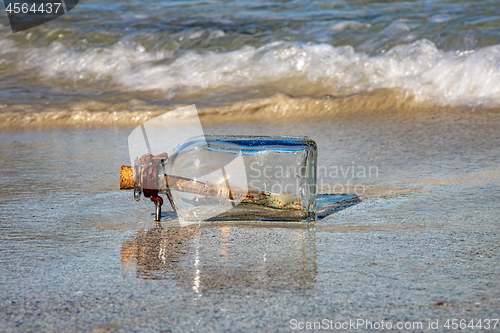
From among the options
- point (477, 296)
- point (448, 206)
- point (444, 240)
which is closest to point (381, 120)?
point (448, 206)

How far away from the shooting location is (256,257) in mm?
1416

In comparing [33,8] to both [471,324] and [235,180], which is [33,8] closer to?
[235,180]

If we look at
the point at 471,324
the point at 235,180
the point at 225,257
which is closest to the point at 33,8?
the point at 235,180

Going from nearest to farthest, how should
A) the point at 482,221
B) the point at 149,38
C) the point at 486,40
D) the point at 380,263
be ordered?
1. the point at 380,263
2. the point at 482,221
3. the point at 486,40
4. the point at 149,38

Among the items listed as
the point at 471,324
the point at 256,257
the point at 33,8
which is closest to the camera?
the point at 471,324

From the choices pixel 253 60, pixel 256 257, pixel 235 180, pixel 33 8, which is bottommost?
pixel 256 257

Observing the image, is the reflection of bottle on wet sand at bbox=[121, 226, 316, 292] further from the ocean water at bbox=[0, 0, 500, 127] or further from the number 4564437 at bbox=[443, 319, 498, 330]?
the ocean water at bbox=[0, 0, 500, 127]

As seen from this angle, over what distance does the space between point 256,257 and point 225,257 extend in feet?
0.28

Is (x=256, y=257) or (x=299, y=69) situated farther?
(x=299, y=69)

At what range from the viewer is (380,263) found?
1.33m

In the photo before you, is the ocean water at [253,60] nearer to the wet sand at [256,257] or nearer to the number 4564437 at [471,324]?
the wet sand at [256,257]

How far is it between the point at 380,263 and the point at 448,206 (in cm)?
64

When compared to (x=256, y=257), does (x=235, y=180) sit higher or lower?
higher

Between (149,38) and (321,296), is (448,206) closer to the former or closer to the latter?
(321,296)
